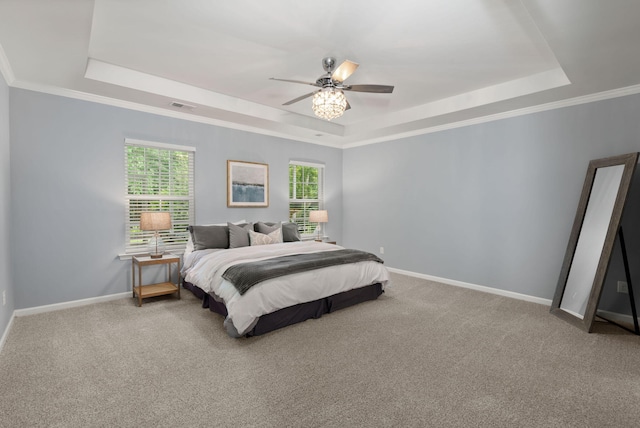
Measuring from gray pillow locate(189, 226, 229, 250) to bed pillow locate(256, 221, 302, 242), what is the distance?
0.59 m

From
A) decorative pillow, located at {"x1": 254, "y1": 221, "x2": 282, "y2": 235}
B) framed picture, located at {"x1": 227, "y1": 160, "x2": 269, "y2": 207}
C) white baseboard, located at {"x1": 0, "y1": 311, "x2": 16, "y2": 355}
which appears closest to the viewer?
Result: white baseboard, located at {"x1": 0, "y1": 311, "x2": 16, "y2": 355}

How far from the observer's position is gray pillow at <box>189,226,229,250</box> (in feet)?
14.4

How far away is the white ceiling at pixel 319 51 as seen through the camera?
2338mm

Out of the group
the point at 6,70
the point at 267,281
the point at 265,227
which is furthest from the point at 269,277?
the point at 6,70

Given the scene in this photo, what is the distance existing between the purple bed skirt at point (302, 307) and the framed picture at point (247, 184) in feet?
5.16

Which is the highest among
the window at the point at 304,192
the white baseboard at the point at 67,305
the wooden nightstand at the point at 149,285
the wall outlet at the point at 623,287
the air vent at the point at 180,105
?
the air vent at the point at 180,105

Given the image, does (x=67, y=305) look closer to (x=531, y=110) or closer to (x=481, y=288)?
(x=481, y=288)

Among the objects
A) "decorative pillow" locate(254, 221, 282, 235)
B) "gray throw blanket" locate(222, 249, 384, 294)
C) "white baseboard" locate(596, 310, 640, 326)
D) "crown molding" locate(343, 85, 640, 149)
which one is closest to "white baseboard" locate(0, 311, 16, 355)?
"gray throw blanket" locate(222, 249, 384, 294)

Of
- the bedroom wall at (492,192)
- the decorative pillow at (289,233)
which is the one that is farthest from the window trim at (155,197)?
the bedroom wall at (492,192)

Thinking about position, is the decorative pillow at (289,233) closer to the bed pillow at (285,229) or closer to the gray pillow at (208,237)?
the bed pillow at (285,229)

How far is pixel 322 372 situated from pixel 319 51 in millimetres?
2849

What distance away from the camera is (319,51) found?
309cm

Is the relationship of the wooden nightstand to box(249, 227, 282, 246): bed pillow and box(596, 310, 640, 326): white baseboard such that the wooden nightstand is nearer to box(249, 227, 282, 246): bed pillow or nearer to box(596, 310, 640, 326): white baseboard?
box(249, 227, 282, 246): bed pillow

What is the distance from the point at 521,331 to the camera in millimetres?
3199
